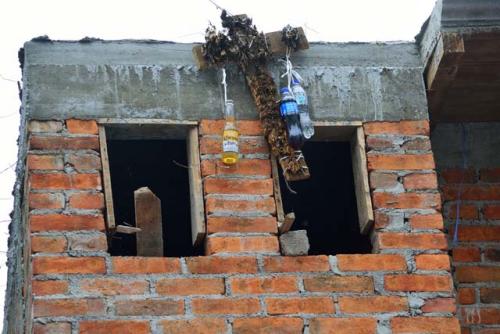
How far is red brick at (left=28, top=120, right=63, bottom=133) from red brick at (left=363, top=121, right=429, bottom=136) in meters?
1.64

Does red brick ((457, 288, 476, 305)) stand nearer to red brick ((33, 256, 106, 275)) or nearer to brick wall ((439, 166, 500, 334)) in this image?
brick wall ((439, 166, 500, 334))

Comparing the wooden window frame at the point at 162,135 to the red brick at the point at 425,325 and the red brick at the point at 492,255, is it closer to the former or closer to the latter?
the red brick at the point at 425,325

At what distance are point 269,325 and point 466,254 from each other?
5.02 feet

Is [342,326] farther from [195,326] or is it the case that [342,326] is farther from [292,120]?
[292,120]

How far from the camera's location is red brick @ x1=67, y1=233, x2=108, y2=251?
5125 mm

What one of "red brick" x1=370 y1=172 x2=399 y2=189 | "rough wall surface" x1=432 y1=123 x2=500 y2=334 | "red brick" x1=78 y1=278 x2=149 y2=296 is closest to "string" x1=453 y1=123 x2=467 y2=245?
"rough wall surface" x1=432 y1=123 x2=500 y2=334

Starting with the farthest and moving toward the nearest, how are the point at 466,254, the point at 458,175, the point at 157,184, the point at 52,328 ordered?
the point at 157,184 → the point at 458,175 → the point at 466,254 → the point at 52,328

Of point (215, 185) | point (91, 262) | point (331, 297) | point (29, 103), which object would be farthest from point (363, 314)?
point (29, 103)

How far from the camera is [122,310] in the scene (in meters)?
5.01

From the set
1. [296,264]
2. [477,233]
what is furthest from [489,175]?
[296,264]

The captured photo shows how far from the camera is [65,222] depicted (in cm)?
518

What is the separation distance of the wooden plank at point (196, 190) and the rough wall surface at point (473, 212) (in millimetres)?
1597

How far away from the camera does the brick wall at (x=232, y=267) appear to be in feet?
16.5

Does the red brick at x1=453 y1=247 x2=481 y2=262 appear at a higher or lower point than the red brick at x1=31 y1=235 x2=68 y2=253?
lower
